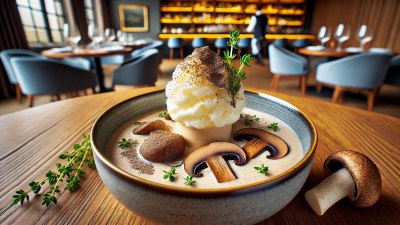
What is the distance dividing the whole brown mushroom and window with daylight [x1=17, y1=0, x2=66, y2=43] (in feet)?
20.2

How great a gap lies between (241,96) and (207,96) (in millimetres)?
94

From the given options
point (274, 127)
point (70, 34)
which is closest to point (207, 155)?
point (274, 127)

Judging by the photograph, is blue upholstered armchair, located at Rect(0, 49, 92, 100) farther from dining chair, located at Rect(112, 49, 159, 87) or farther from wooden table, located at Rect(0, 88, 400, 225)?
wooden table, located at Rect(0, 88, 400, 225)

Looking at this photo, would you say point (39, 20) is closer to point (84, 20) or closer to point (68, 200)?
point (84, 20)

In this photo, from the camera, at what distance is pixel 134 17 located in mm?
9172

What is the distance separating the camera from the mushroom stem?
0.46 metres

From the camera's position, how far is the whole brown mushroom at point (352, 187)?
467 millimetres

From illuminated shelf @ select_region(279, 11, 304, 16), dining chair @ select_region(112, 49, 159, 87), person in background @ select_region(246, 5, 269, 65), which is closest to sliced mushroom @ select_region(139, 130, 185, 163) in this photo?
dining chair @ select_region(112, 49, 159, 87)

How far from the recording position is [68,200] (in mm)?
496

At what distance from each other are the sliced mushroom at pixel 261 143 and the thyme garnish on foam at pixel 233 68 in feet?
0.34

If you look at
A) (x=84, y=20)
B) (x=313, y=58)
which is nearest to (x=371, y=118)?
(x=313, y=58)

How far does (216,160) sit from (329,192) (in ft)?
0.77

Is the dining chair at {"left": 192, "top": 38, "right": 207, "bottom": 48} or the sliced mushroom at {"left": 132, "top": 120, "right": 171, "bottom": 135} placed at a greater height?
the sliced mushroom at {"left": 132, "top": 120, "right": 171, "bottom": 135}

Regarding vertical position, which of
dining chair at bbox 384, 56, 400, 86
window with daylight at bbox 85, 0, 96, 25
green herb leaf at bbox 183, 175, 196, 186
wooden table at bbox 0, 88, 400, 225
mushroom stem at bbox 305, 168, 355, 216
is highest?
window with daylight at bbox 85, 0, 96, 25
